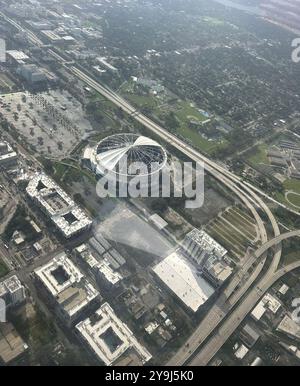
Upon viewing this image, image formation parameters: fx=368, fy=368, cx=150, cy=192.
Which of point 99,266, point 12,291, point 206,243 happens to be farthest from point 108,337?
point 206,243

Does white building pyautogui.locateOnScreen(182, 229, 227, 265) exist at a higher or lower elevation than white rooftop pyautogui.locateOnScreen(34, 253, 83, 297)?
higher

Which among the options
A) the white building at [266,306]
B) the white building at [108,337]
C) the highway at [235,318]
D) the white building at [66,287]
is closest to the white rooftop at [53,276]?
the white building at [66,287]

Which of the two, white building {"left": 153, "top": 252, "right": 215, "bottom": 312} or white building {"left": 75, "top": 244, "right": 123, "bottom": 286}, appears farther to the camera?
white building {"left": 153, "top": 252, "right": 215, "bottom": 312}

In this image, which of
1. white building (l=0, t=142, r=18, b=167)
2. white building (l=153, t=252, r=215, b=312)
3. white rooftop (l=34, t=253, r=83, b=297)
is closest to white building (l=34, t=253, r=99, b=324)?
white rooftop (l=34, t=253, r=83, b=297)

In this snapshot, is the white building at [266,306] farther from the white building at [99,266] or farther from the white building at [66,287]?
the white building at [66,287]

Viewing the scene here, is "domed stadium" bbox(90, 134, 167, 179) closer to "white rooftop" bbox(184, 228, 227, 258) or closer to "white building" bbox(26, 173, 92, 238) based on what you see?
"white building" bbox(26, 173, 92, 238)

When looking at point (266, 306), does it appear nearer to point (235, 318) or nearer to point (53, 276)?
point (235, 318)
